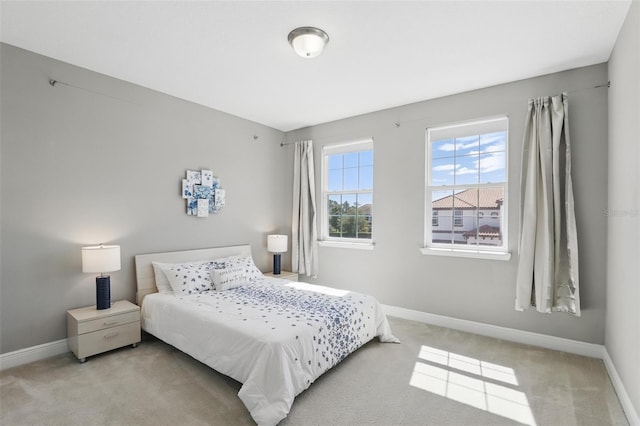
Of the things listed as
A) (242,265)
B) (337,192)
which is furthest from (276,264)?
(337,192)

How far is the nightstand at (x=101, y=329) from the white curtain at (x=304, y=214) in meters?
2.34

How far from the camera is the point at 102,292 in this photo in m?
2.94

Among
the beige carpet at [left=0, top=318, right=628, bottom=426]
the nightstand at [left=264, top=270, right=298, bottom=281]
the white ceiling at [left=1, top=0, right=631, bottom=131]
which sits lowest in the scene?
the beige carpet at [left=0, top=318, right=628, bottom=426]

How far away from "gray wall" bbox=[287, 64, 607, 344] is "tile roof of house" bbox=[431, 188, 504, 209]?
17 centimetres

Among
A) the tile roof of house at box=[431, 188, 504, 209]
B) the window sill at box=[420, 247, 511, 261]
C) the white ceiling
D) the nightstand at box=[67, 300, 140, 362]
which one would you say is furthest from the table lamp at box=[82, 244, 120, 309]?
the tile roof of house at box=[431, 188, 504, 209]

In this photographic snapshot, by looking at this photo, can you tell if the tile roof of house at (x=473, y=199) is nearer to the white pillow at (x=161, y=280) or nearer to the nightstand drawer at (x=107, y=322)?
the white pillow at (x=161, y=280)

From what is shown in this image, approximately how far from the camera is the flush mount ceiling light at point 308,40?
7.80 ft

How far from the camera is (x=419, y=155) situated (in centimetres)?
389

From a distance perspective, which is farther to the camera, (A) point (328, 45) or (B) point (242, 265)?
(B) point (242, 265)

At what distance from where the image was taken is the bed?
6.82ft

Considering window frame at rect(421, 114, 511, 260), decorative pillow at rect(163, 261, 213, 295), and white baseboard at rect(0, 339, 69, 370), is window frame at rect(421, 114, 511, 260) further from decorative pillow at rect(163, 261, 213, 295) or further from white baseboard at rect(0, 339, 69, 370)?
white baseboard at rect(0, 339, 69, 370)

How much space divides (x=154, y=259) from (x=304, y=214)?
2.13 metres

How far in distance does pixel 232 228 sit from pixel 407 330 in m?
2.59

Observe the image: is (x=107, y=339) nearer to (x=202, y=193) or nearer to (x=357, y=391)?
(x=202, y=193)
